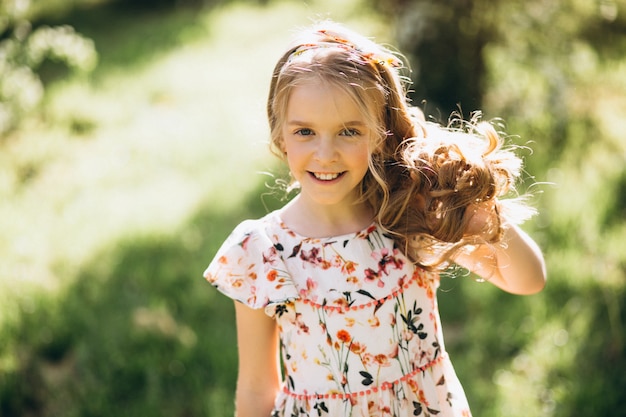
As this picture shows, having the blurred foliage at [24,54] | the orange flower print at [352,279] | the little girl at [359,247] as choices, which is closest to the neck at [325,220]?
the little girl at [359,247]

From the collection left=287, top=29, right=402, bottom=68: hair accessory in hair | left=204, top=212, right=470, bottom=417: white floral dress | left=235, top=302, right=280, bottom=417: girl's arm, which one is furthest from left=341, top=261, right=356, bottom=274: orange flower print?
left=287, top=29, right=402, bottom=68: hair accessory in hair

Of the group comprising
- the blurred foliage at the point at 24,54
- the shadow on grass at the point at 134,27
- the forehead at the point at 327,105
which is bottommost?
the forehead at the point at 327,105

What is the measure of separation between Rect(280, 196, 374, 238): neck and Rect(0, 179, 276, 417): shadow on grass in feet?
4.16

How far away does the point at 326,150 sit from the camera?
5.76ft

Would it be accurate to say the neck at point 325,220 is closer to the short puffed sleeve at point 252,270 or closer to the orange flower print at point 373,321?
the short puffed sleeve at point 252,270

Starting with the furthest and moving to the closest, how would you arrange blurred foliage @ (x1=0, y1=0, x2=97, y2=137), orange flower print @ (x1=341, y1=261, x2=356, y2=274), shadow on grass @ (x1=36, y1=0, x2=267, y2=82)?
shadow on grass @ (x1=36, y1=0, x2=267, y2=82)
blurred foliage @ (x1=0, y1=0, x2=97, y2=137)
orange flower print @ (x1=341, y1=261, x2=356, y2=274)

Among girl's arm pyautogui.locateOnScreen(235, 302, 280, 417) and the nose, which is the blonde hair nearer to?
the nose

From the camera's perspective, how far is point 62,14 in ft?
Answer: 31.5

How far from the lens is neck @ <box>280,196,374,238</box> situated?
192cm

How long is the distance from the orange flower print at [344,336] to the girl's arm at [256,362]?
196 mm

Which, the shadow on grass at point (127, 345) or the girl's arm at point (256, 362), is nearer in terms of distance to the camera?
the girl's arm at point (256, 362)

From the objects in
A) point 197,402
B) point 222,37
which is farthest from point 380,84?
point 222,37

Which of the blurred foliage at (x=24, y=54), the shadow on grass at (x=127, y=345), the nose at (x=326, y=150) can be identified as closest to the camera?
the nose at (x=326, y=150)

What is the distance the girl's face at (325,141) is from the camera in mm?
1763
